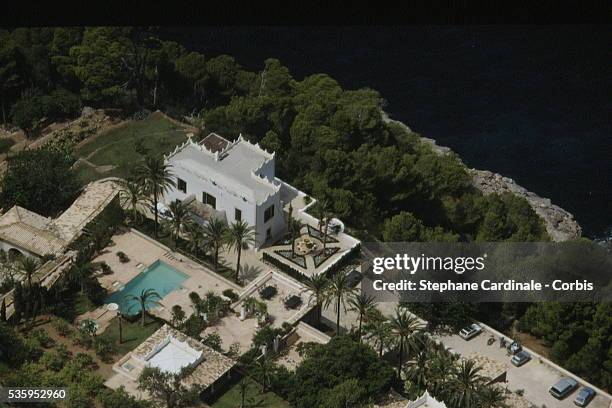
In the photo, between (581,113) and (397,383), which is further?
(581,113)

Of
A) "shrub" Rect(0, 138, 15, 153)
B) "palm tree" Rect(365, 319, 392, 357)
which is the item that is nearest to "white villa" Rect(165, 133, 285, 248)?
"palm tree" Rect(365, 319, 392, 357)

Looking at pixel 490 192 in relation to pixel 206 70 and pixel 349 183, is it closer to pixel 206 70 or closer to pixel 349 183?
pixel 349 183

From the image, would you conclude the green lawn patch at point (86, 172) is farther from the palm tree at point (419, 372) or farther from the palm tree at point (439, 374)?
the palm tree at point (439, 374)

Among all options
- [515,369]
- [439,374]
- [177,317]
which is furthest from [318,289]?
[515,369]

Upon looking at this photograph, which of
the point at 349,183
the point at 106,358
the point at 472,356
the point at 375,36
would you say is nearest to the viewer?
the point at 106,358

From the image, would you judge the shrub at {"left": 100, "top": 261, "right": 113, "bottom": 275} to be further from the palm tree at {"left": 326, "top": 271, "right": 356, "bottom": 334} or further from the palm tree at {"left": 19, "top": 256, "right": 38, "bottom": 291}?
the palm tree at {"left": 326, "top": 271, "right": 356, "bottom": 334}

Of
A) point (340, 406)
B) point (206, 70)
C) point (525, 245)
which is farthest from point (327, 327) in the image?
point (206, 70)

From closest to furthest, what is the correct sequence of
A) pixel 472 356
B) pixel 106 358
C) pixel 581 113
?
pixel 106 358 < pixel 472 356 < pixel 581 113
